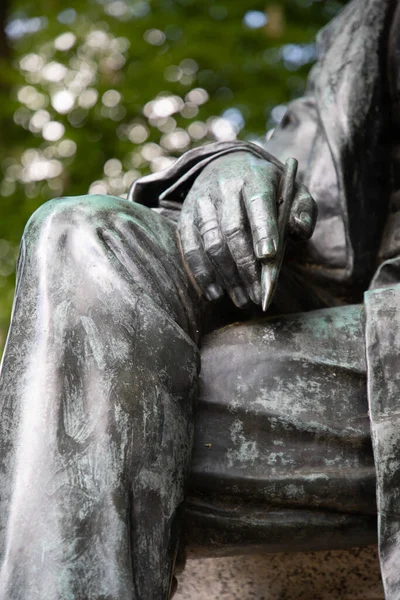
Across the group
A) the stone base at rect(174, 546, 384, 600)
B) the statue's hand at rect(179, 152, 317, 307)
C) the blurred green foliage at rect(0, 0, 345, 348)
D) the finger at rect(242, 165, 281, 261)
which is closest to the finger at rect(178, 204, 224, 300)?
the statue's hand at rect(179, 152, 317, 307)

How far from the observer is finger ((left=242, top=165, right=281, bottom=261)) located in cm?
147

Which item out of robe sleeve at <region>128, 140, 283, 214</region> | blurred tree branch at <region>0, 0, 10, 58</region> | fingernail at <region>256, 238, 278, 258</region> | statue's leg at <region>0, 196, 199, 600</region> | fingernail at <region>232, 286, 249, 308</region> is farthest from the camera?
blurred tree branch at <region>0, 0, 10, 58</region>

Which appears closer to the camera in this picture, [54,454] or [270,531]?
[54,454]

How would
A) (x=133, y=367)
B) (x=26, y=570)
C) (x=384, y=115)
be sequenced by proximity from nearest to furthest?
(x=26, y=570), (x=133, y=367), (x=384, y=115)

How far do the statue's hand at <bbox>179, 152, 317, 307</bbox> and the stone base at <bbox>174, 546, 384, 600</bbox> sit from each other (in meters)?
0.62

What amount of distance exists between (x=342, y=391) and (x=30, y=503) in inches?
21.3

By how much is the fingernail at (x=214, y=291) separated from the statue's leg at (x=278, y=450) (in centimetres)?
7

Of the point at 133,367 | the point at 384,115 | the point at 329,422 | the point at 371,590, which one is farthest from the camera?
the point at 384,115

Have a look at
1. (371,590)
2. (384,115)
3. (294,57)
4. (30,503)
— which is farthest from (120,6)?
(30,503)

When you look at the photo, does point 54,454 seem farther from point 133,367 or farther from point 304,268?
point 304,268

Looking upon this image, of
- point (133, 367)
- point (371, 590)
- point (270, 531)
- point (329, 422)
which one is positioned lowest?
point (371, 590)

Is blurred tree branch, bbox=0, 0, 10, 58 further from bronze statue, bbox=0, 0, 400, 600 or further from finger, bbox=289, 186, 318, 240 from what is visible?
finger, bbox=289, 186, 318, 240

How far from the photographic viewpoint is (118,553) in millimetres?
1310

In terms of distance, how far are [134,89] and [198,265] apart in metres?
3.52
